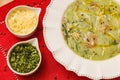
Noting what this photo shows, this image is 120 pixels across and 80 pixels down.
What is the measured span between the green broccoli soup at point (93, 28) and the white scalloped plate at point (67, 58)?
0.03 meters

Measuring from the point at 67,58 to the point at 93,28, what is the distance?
25 centimetres

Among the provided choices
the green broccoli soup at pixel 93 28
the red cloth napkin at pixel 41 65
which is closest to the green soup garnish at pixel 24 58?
the red cloth napkin at pixel 41 65

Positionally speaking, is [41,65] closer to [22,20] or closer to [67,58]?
[67,58]

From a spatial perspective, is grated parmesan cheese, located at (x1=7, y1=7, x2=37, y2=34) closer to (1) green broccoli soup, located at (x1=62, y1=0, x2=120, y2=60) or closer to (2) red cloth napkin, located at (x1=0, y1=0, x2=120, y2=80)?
(2) red cloth napkin, located at (x1=0, y1=0, x2=120, y2=80)

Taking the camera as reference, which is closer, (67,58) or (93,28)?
(67,58)

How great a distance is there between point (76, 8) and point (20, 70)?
50 cm

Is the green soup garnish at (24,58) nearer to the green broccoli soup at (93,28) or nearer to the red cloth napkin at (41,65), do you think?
the red cloth napkin at (41,65)

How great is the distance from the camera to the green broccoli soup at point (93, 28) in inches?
71.7

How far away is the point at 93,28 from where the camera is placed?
187 cm

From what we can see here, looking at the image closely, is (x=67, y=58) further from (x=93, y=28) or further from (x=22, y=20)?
(x=22, y=20)

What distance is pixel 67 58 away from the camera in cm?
177

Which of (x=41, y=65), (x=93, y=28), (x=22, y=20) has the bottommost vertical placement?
(x=41, y=65)

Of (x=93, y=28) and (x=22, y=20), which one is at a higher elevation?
(x=22, y=20)

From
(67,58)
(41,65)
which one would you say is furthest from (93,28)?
(41,65)
